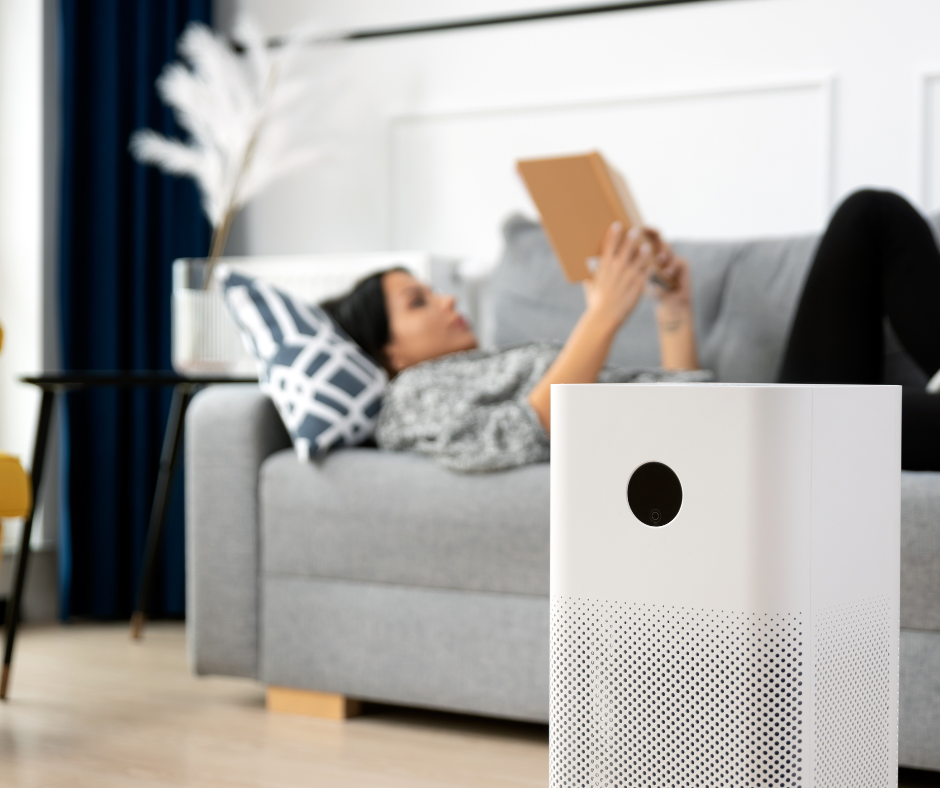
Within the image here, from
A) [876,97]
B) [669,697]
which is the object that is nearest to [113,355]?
[876,97]

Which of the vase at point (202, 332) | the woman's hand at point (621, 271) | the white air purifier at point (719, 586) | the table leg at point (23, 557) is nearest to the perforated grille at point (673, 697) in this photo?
the white air purifier at point (719, 586)

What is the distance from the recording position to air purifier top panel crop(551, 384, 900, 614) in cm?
93

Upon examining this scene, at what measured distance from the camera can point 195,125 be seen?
122 inches

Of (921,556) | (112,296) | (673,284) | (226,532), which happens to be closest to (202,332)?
(112,296)

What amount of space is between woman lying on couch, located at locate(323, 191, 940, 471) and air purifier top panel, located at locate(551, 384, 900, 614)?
2.83ft

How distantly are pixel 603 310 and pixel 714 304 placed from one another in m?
0.53

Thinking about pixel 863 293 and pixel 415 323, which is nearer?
pixel 863 293

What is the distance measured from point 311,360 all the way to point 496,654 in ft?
1.99

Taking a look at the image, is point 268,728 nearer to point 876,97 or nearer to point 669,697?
point 669,697

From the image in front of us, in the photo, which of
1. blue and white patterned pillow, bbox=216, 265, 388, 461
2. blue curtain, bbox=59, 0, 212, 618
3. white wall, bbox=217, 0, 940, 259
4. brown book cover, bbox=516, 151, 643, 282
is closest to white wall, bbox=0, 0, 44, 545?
blue curtain, bbox=59, 0, 212, 618

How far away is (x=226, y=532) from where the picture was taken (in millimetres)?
2074

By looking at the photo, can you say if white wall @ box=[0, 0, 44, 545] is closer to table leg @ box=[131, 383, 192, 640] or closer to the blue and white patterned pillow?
table leg @ box=[131, 383, 192, 640]

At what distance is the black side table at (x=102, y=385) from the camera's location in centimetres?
215

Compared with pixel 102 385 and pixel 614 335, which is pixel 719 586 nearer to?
pixel 614 335
